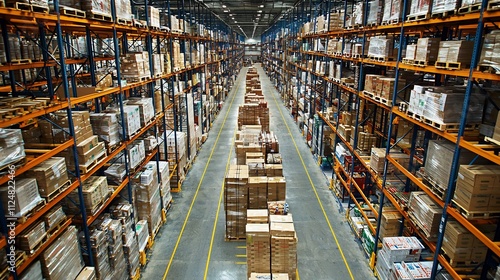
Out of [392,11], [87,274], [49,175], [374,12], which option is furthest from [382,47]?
[87,274]

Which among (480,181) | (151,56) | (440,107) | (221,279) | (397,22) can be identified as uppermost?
(397,22)

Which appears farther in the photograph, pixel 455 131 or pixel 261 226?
pixel 261 226

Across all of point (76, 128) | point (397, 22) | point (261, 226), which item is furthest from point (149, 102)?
point (397, 22)

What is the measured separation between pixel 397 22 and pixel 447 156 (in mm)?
3381

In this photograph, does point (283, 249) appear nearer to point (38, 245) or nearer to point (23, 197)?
point (38, 245)

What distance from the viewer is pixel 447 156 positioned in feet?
18.7

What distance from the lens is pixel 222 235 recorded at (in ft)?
32.6

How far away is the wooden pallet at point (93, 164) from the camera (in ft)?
20.0

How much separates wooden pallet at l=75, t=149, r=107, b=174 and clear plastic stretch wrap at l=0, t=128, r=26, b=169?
149cm

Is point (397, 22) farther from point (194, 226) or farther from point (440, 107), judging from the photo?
point (194, 226)

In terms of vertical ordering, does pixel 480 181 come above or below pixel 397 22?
below

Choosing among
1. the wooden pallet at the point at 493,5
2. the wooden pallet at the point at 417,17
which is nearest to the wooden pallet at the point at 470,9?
the wooden pallet at the point at 493,5

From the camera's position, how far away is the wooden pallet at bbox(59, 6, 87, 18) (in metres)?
5.46

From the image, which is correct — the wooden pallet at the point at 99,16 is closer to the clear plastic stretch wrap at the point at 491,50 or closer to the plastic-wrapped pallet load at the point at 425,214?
the clear plastic stretch wrap at the point at 491,50
